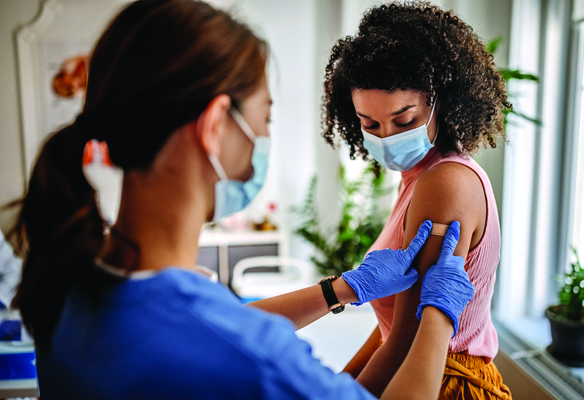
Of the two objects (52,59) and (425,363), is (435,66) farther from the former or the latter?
(52,59)

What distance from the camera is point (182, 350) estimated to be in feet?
1.52

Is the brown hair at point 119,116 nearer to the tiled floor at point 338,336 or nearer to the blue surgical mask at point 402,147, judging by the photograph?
the blue surgical mask at point 402,147

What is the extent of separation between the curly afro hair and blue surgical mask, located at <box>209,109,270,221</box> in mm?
440

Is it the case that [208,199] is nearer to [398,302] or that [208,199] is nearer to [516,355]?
[398,302]

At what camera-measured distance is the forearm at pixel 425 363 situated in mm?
656

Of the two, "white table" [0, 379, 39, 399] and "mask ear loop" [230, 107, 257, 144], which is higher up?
"mask ear loop" [230, 107, 257, 144]

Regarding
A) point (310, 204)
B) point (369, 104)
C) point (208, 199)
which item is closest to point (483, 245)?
point (369, 104)

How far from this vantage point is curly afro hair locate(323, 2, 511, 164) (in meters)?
0.94

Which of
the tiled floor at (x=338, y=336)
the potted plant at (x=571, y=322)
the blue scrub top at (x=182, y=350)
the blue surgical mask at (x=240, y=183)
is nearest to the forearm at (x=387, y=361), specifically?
the blue scrub top at (x=182, y=350)

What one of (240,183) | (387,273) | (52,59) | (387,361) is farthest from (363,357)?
(52,59)

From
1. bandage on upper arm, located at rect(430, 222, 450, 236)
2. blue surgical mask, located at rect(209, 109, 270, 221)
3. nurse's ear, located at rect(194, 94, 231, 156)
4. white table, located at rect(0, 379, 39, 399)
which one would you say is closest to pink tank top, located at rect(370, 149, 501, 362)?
bandage on upper arm, located at rect(430, 222, 450, 236)

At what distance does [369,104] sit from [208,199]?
0.55 metres

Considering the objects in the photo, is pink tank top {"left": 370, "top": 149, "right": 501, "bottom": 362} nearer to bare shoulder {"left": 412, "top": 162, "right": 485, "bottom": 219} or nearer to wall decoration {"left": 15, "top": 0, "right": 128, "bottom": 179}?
bare shoulder {"left": 412, "top": 162, "right": 485, "bottom": 219}

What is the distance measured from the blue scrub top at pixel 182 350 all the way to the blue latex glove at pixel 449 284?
34 centimetres
